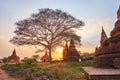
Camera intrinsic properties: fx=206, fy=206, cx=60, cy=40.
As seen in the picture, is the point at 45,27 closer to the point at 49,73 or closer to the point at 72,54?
the point at 72,54

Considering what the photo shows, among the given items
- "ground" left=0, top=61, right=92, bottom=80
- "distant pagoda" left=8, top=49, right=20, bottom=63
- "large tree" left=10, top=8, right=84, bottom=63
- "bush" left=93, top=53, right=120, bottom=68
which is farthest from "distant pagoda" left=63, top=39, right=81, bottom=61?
"bush" left=93, top=53, right=120, bottom=68

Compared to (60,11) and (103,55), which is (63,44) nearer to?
(60,11)

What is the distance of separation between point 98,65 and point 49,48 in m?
21.4

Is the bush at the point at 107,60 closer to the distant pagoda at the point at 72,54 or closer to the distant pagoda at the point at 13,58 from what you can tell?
the distant pagoda at the point at 72,54

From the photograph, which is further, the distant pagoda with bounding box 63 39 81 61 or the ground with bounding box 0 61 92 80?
the distant pagoda with bounding box 63 39 81 61

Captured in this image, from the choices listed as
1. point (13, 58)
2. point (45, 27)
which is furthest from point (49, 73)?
point (13, 58)

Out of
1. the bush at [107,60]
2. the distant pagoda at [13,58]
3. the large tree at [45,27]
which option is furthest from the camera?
the distant pagoda at [13,58]

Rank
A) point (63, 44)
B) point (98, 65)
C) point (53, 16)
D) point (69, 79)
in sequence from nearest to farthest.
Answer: point (69, 79), point (98, 65), point (53, 16), point (63, 44)

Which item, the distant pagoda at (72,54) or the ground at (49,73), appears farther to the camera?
the distant pagoda at (72,54)

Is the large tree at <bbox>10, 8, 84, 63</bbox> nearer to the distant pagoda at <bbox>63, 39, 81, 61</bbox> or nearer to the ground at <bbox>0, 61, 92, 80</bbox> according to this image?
the distant pagoda at <bbox>63, 39, 81, 61</bbox>

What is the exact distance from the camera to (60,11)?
33938 mm

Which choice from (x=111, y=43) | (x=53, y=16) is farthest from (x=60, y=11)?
(x=111, y=43)

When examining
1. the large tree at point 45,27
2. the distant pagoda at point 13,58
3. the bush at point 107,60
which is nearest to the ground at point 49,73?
the bush at point 107,60

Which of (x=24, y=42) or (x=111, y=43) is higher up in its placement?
(x=24, y=42)
